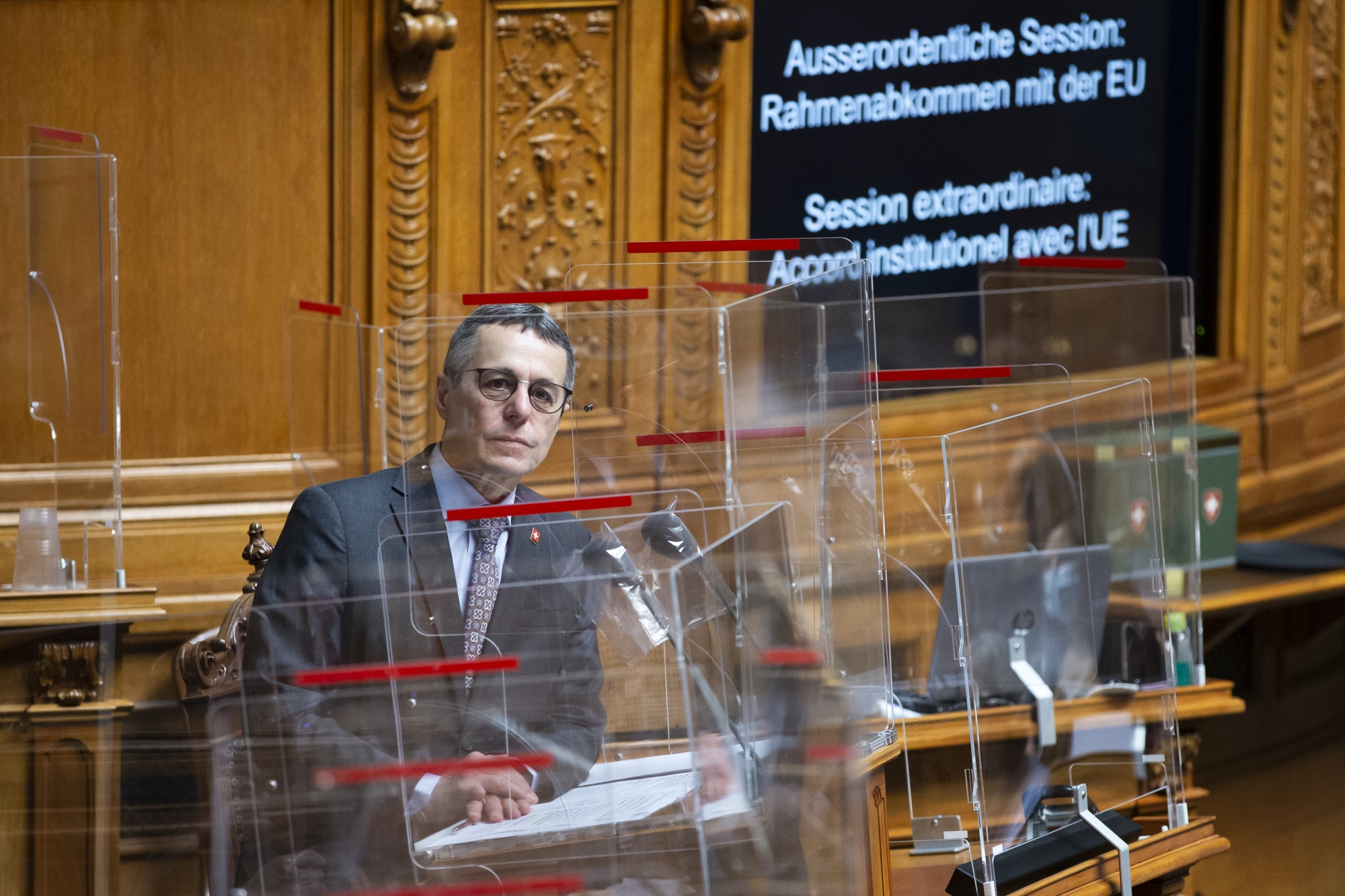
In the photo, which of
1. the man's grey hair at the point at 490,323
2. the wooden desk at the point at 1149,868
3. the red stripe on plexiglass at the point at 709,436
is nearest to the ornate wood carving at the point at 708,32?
the red stripe on plexiglass at the point at 709,436

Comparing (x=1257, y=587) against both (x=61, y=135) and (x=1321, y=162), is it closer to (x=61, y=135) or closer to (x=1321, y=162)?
(x=1321, y=162)

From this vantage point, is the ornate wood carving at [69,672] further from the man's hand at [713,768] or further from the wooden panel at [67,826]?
the man's hand at [713,768]

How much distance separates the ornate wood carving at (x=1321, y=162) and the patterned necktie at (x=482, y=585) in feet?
9.70

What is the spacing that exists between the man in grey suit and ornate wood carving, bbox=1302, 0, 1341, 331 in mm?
2972

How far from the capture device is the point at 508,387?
1339mm

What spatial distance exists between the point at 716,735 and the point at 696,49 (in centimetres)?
177

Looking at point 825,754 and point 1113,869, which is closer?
point 825,754

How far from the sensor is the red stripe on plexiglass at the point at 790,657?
3.44ft

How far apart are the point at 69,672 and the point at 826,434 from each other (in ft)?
3.07

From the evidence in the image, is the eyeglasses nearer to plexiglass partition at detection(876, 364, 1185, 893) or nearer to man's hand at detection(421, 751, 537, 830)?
man's hand at detection(421, 751, 537, 830)

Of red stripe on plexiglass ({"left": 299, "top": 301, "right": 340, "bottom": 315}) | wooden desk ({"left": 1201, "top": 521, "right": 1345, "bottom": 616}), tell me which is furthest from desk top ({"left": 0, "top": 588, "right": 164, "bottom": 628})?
wooden desk ({"left": 1201, "top": 521, "right": 1345, "bottom": 616})

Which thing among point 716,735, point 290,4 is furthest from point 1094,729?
point 290,4

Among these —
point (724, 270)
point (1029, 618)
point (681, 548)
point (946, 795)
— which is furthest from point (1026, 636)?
point (681, 548)

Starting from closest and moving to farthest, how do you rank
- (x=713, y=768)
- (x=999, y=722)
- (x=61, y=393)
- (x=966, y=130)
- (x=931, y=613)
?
(x=713, y=768) → (x=999, y=722) → (x=61, y=393) → (x=931, y=613) → (x=966, y=130)
